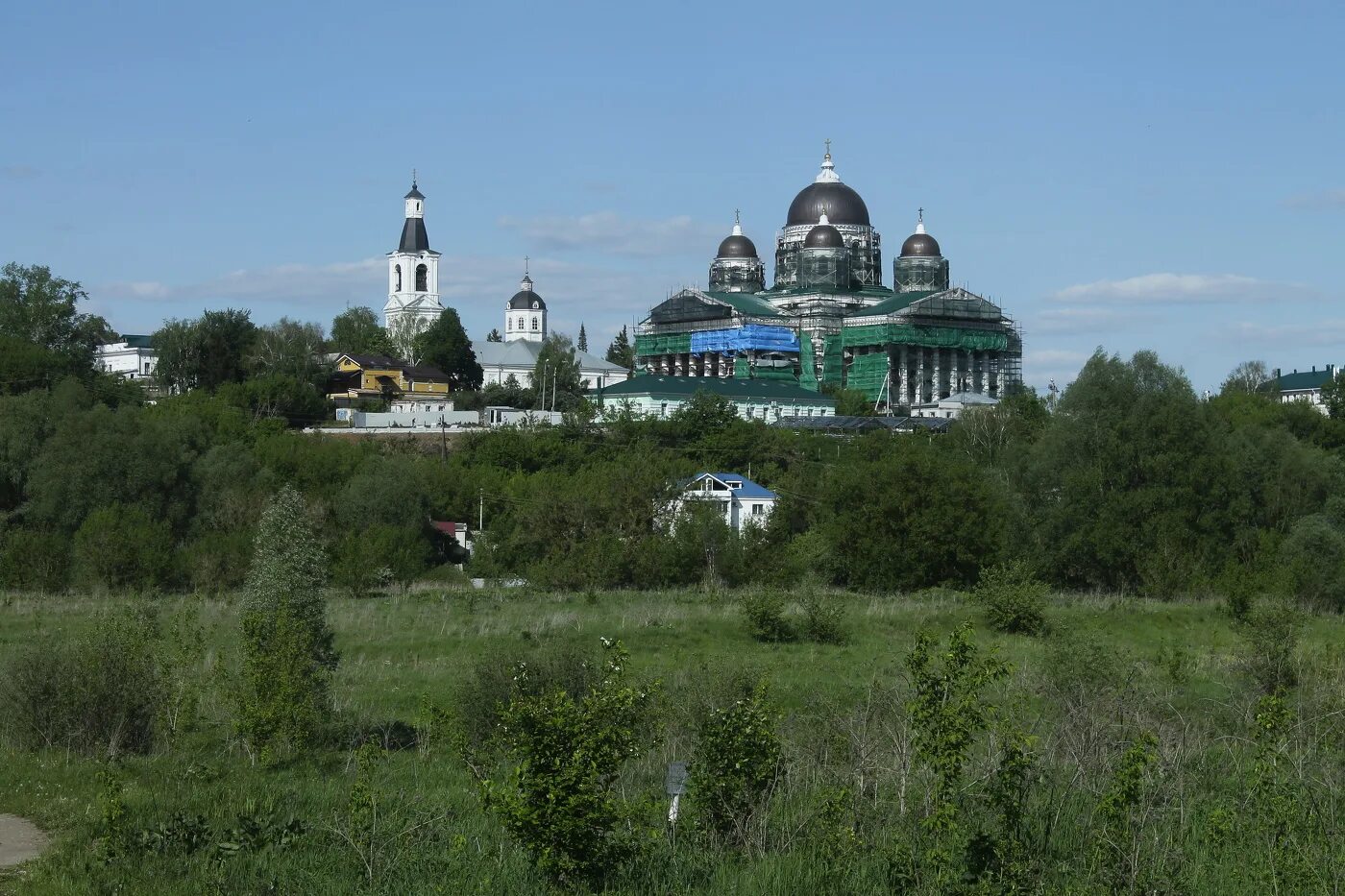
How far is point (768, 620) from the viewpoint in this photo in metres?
28.9

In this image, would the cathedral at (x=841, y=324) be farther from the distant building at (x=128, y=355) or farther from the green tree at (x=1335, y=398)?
the distant building at (x=128, y=355)

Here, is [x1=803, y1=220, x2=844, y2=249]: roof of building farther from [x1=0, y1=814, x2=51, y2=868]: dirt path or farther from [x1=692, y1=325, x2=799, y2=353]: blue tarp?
[x1=0, y1=814, x2=51, y2=868]: dirt path

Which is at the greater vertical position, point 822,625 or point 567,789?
point 567,789

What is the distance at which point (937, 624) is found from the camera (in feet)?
102

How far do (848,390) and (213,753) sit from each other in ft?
264

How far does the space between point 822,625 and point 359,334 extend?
83441 mm

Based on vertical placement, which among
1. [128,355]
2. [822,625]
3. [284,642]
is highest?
[128,355]

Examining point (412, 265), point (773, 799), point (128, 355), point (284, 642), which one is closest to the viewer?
point (773, 799)

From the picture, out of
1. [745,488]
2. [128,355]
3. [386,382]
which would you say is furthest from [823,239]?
[745,488]

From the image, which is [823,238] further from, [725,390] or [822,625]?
[822,625]

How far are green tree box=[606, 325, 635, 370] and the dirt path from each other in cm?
11771

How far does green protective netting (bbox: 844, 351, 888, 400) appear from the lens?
10050 cm

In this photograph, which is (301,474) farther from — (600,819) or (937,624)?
(600,819)

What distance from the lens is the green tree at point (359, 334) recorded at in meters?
103
